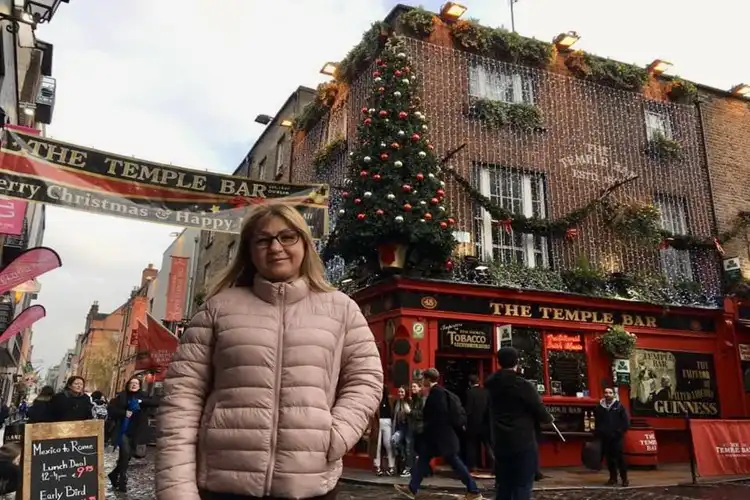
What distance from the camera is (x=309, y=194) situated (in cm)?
977

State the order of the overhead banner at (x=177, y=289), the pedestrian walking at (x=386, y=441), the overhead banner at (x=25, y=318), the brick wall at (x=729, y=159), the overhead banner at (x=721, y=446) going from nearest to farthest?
the overhead banner at (x=721, y=446), the pedestrian walking at (x=386, y=441), the overhead banner at (x=25, y=318), the brick wall at (x=729, y=159), the overhead banner at (x=177, y=289)

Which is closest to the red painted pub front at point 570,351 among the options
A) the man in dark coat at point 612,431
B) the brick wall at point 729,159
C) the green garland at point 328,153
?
the man in dark coat at point 612,431

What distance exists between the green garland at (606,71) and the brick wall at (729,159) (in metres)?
2.73

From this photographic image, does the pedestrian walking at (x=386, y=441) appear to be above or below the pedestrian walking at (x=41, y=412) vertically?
below

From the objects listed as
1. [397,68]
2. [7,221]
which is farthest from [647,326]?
[7,221]

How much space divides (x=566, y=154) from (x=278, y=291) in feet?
49.1

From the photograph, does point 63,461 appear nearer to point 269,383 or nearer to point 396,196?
point 269,383

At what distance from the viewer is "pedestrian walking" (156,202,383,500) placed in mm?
2113

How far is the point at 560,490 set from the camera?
9.26 metres

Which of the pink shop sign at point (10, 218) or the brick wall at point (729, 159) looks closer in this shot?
the pink shop sign at point (10, 218)

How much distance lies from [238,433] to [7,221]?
1057 cm

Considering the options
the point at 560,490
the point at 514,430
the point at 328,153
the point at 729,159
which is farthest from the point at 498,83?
the point at 514,430

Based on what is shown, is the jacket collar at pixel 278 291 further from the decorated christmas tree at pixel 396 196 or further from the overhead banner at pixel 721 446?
the decorated christmas tree at pixel 396 196

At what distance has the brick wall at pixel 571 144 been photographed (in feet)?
49.2
